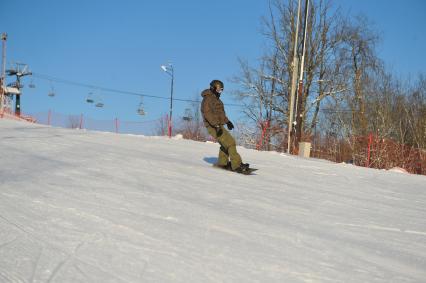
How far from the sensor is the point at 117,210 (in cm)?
461

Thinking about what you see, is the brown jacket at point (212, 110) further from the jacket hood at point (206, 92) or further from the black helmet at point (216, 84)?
the black helmet at point (216, 84)

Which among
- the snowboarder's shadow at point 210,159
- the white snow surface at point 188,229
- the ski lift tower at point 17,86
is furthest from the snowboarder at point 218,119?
the ski lift tower at point 17,86

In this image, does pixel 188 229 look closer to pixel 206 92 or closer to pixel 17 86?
pixel 206 92

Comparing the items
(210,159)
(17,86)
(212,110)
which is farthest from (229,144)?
(17,86)

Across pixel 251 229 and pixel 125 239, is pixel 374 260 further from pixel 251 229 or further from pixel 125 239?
pixel 125 239

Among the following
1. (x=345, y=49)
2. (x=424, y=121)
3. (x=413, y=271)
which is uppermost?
(x=345, y=49)

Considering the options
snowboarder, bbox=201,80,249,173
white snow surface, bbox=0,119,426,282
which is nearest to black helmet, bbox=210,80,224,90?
snowboarder, bbox=201,80,249,173

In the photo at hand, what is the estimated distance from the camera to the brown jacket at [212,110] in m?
8.82

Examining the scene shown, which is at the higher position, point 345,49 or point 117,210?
point 345,49

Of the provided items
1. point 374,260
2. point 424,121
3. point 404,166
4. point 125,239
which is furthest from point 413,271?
point 424,121

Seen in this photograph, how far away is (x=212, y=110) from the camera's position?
885 cm

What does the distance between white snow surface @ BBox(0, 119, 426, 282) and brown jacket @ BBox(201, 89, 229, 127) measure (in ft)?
4.44

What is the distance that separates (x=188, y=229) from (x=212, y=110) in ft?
15.9

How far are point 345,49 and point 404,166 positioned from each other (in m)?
15.5
